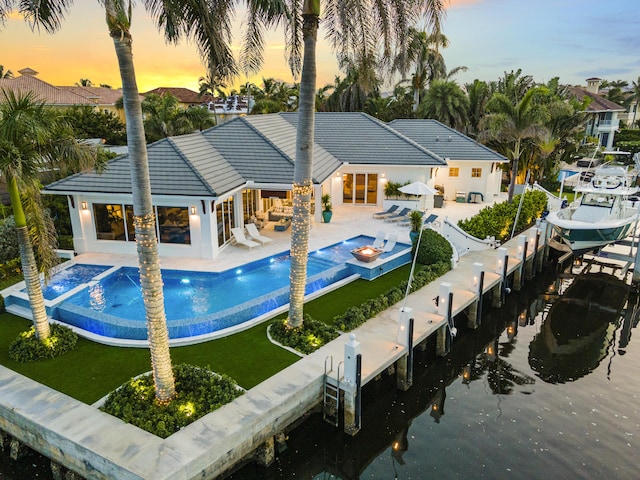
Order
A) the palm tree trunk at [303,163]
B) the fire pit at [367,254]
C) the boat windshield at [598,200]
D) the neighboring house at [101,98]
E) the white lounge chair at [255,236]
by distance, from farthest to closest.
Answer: the neighboring house at [101,98], the boat windshield at [598,200], the white lounge chair at [255,236], the fire pit at [367,254], the palm tree trunk at [303,163]

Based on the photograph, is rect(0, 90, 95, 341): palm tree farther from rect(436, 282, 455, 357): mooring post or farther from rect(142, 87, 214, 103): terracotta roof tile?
rect(142, 87, 214, 103): terracotta roof tile

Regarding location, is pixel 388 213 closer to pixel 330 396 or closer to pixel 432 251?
pixel 432 251

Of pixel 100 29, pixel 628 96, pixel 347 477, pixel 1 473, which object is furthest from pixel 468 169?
pixel 628 96

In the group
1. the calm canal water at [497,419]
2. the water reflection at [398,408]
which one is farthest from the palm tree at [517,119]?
the water reflection at [398,408]

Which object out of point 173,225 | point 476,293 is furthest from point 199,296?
point 476,293

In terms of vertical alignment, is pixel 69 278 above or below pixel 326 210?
below

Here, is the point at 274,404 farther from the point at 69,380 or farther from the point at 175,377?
the point at 69,380

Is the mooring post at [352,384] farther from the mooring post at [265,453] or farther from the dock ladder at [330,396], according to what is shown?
the mooring post at [265,453]
